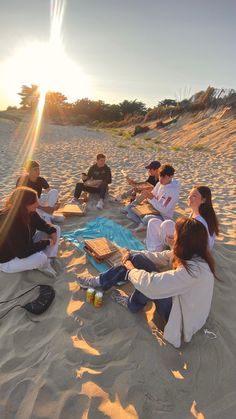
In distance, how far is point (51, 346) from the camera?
2658 mm

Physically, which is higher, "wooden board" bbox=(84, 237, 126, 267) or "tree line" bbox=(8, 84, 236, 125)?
"tree line" bbox=(8, 84, 236, 125)

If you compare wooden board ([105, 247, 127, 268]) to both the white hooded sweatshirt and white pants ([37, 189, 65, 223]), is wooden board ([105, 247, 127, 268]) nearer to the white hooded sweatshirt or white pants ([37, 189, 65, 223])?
the white hooded sweatshirt

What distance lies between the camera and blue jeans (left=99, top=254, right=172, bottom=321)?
2723mm

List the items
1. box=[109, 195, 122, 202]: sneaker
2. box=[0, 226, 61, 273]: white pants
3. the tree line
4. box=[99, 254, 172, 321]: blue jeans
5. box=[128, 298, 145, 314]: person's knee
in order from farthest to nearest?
the tree line < box=[109, 195, 122, 202]: sneaker < box=[0, 226, 61, 273]: white pants < box=[128, 298, 145, 314]: person's knee < box=[99, 254, 172, 321]: blue jeans

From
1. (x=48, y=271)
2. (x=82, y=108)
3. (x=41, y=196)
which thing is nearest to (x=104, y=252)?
(x=48, y=271)

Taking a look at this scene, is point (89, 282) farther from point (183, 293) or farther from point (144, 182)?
point (144, 182)

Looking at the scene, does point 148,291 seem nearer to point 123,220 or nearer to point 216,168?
point 123,220

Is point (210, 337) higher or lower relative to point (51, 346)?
higher

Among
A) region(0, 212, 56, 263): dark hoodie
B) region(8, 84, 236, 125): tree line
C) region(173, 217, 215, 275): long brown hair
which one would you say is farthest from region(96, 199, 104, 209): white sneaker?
region(8, 84, 236, 125): tree line

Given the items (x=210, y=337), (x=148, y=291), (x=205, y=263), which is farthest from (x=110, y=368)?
(x=205, y=263)

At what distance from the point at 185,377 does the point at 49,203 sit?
3.57 m

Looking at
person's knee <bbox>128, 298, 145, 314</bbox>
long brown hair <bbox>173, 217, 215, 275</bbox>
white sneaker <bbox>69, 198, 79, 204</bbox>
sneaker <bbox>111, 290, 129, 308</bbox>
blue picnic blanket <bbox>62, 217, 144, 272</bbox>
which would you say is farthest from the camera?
white sneaker <bbox>69, 198, 79, 204</bbox>

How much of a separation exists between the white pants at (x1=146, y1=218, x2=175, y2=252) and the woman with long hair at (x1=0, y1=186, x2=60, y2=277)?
1308mm

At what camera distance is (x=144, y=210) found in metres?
5.04
